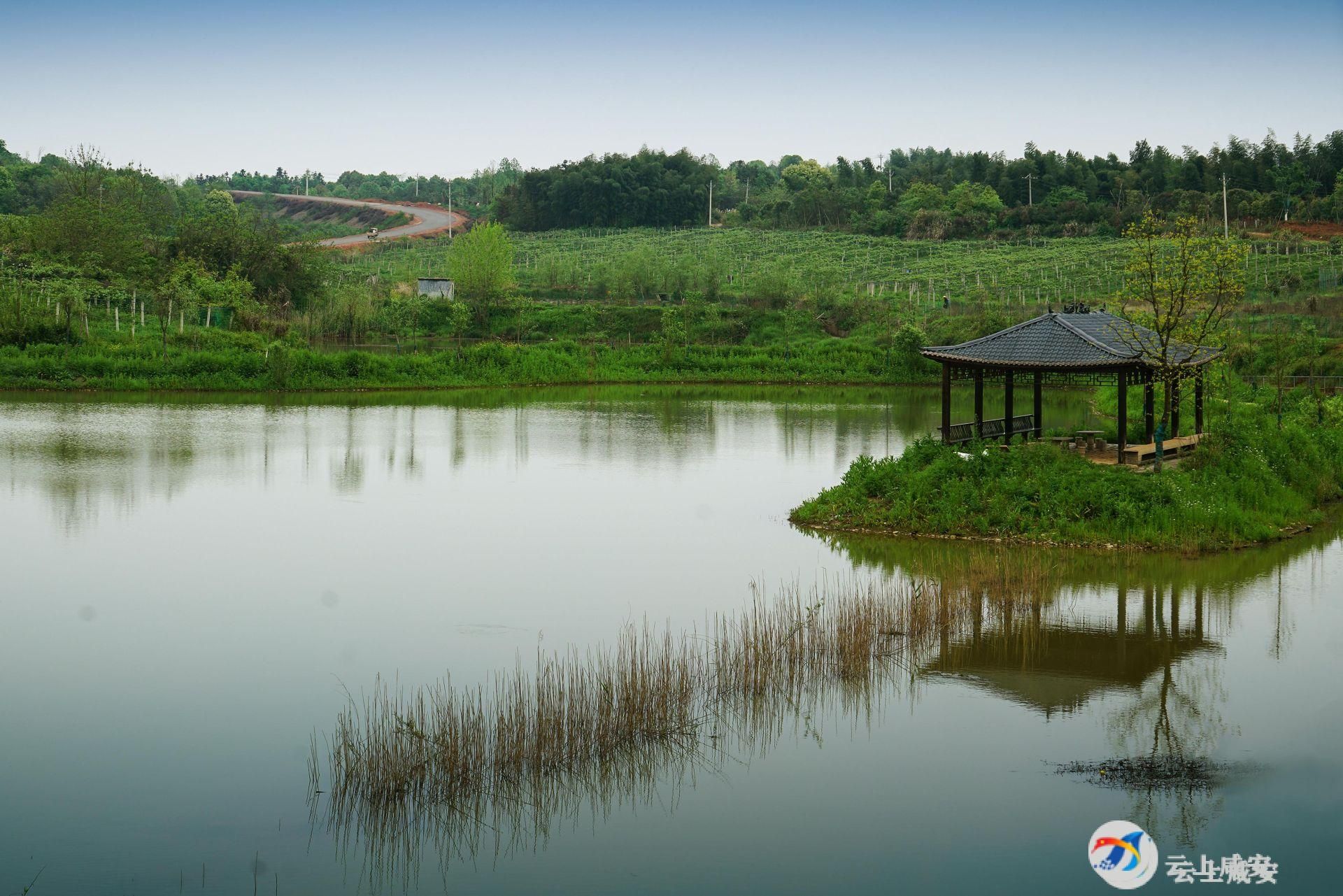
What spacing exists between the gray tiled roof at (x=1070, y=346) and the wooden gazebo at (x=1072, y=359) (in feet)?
0.05

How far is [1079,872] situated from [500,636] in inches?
233

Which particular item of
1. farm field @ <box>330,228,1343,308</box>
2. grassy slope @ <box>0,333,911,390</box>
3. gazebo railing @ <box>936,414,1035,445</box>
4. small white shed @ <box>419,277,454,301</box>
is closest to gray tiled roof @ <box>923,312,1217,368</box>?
gazebo railing @ <box>936,414,1035,445</box>

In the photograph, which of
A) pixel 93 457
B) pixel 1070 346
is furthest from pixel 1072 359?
pixel 93 457

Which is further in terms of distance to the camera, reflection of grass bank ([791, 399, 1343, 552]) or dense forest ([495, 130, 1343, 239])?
dense forest ([495, 130, 1343, 239])

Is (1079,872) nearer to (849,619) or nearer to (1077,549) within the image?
(849,619)

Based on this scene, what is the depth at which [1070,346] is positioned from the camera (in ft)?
58.1

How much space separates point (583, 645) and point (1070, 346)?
10339mm

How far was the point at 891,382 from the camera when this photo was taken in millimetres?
42156

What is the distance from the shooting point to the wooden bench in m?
17.2

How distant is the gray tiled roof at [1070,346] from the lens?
17.3m

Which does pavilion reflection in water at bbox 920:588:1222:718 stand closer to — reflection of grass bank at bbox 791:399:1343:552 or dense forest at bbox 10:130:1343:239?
reflection of grass bank at bbox 791:399:1343:552

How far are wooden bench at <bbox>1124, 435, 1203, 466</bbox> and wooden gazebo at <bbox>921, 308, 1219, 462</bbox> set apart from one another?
0.18 m

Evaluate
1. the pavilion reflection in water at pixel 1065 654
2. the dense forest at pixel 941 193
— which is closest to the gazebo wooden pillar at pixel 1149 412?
the pavilion reflection in water at pixel 1065 654

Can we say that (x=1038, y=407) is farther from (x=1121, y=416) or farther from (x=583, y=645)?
(x=583, y=645)
